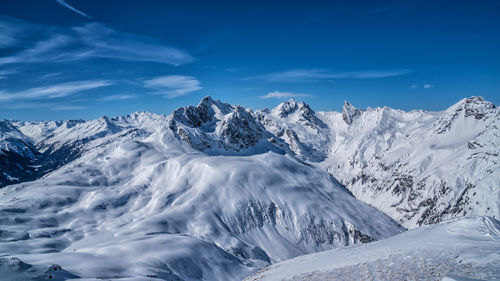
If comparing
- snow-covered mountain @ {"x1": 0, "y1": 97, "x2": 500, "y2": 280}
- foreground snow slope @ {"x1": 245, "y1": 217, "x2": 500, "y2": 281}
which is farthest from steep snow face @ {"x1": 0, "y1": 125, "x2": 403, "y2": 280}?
foreground snow slope @ {"x1": 245, "y1": 217, "x2": 500, "y2": 281}

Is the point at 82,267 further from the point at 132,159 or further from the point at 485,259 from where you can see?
the point at 132,159

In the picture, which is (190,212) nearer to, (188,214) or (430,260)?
(188,214)

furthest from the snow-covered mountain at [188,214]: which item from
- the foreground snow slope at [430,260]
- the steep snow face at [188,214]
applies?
the foreground snow slope at [430,260]

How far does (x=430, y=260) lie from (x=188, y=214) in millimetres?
94850

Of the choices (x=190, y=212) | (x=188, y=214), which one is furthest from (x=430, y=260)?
(x=190, y=212)

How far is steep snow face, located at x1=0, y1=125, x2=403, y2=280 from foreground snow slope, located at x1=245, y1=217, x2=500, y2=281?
32.2 m

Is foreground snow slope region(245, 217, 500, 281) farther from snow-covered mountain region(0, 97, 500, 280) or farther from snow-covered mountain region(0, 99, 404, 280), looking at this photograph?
snow-covered mountain region(0, 99, 404, 280)

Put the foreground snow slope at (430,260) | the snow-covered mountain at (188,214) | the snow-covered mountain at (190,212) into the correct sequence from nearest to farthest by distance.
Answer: the foreground snow slope at (430,260)
the snow-covered mountain at (190,212)
the snow-covered mountain at (188,214)

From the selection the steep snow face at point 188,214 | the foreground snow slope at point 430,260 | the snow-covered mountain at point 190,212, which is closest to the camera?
the foreground snow slope at point 430,260

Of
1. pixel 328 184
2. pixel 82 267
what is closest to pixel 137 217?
pixel 82 267

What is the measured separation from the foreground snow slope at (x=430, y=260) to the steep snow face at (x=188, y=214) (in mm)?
32205

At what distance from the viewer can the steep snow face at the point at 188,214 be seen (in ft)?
204

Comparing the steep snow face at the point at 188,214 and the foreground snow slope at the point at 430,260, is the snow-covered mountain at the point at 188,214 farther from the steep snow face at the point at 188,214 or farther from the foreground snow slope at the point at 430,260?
the foreground snow slope at the point at 430,260

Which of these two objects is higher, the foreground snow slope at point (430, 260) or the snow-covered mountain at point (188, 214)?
the foreground snow slope at point (430, 260)
